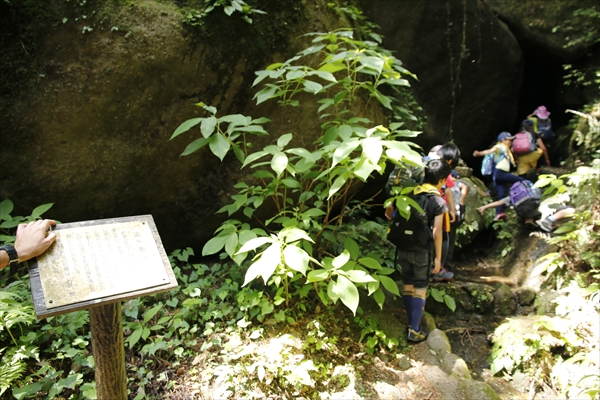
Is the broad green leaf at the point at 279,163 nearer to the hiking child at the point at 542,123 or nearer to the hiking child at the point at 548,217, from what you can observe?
the hiking child at the point at 548,217

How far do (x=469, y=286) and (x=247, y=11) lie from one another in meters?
4.47

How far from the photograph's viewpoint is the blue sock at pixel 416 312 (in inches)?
146

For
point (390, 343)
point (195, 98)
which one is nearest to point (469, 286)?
point (390, 343)

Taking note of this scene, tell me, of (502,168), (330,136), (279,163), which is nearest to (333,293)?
(279,163)

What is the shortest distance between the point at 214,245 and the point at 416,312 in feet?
7.40

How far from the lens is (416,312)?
3.72 meters

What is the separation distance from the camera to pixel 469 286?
196 inches

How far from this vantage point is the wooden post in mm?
1987

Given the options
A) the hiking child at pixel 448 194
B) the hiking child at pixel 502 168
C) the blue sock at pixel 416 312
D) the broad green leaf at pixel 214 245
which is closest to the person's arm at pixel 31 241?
Answer: the broad green leaf at pixel 214 245

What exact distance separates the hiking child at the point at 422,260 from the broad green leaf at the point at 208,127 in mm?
2113

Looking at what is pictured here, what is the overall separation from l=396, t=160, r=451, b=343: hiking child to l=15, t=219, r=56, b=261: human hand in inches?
120

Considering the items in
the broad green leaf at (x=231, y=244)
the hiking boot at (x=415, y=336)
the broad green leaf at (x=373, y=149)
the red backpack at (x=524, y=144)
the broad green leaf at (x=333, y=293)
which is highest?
the broad green leaf at (x=373, y=149)

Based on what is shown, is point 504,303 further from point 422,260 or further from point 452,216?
→ point 422,260

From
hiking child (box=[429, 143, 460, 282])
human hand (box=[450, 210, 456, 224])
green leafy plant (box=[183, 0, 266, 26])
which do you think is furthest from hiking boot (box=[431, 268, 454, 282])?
green leafy plant (box=[183, 0, 266, 26])
